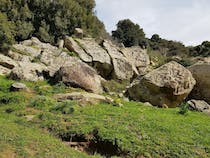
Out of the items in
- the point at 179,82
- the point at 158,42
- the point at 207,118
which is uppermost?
the point at 158,42

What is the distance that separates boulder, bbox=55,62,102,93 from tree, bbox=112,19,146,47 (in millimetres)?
30498

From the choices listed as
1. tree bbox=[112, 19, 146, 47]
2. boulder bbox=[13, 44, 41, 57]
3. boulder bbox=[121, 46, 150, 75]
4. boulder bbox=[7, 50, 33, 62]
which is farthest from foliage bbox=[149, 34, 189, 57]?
boulder bbox=[7, 50, 33, 62]

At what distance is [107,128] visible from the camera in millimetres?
13727

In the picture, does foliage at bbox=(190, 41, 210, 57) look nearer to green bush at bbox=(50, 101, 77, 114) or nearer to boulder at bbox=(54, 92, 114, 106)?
boulder at bbox=(54, 92, 114, 106)

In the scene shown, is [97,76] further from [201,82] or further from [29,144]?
[29,144]

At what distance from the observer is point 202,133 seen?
46.1 feet

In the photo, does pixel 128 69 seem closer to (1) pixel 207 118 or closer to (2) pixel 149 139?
(1) pixel 207 118

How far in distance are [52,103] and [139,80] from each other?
607 cm

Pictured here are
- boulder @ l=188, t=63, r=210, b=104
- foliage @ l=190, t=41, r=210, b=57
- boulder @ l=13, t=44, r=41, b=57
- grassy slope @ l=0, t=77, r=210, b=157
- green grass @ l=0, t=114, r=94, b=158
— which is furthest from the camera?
foliage @ l=190, t=41, r=210, b=57

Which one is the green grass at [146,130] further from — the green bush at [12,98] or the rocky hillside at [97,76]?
the rocky hillside at [97,76]

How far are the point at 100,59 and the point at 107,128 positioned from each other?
622 inches

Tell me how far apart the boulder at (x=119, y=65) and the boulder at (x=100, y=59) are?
1.23 ft

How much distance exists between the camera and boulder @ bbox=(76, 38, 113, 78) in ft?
95.5

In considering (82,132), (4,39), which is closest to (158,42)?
(4,39)
